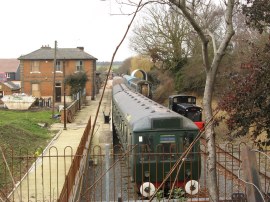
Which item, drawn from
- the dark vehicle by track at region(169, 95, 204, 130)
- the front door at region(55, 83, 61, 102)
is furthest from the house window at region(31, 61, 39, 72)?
the dark vehicle by track at region(169, 95, 204, 130)

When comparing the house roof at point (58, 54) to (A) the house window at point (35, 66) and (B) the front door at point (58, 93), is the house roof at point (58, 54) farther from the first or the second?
(B) the front door at point (58, 93)

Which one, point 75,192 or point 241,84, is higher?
point 241,84

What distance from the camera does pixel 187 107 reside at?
21750 mm

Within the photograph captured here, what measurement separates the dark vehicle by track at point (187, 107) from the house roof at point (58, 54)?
82.9 feet

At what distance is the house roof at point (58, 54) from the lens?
153 feet

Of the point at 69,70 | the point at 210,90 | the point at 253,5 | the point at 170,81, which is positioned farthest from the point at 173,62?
the point at 210,90

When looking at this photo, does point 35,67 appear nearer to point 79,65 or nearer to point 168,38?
point 79,65

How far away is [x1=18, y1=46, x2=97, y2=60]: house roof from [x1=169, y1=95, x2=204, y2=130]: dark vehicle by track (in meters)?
25.3

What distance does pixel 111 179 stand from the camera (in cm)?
1184

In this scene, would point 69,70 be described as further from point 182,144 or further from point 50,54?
point 182,144

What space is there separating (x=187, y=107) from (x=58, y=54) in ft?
97.4

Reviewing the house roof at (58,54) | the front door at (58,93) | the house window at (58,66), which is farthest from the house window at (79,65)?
the front door at (58,93)

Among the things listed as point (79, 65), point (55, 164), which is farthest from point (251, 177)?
point (79, 65)

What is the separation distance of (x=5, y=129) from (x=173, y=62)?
68.4 ft
